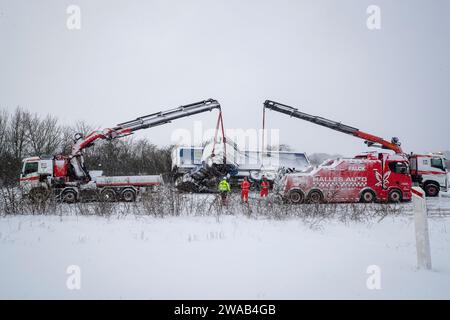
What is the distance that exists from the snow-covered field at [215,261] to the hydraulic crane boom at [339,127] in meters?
11.8

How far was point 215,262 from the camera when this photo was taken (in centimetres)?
384

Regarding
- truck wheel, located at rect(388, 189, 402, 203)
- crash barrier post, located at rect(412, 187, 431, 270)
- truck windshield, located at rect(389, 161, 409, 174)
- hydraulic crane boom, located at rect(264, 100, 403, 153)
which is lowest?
truck wheel, located at rect(388, 189, 402, 203)

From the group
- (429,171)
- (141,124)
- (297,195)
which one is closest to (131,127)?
(141,124)

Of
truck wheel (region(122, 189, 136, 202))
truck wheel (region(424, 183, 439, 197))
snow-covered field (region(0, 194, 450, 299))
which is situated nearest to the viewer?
snow-covered field (region(0, 194, 450, 299))

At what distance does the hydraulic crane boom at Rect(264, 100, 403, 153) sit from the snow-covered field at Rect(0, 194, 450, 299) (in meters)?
11.8

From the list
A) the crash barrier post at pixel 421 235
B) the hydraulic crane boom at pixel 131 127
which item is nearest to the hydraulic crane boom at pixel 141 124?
the hydraulic crane boom at pixel 131 127

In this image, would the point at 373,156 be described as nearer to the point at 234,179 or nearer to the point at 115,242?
the point at 234,179

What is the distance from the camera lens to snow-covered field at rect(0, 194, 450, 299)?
3.07m

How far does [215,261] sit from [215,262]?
1.6 inches

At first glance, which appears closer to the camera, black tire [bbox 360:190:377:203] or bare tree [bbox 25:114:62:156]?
black tire [bbox 360:190:377:203]

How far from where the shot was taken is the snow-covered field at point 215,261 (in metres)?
3.07

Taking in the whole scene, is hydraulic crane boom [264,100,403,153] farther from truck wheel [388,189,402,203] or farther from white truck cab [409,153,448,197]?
truck wheel [388,189,402,203]

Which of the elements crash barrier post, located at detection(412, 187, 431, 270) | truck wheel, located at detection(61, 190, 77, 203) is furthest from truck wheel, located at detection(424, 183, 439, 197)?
truck wheel, located at detection(61, 190, 77, 203)

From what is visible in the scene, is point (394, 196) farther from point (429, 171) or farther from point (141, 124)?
point (141, 124)
